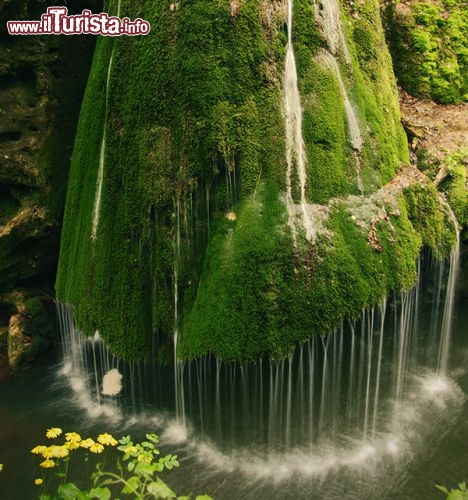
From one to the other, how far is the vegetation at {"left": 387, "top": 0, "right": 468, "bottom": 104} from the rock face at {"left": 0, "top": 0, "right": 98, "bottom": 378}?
21.0 feet

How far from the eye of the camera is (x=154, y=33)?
22.2 feet

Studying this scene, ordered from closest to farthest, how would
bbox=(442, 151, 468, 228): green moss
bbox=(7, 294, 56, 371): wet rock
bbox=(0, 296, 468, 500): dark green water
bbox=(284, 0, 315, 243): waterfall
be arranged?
bbox=(0, 296, 468, 500): dark green water, bbox=(284, 0, 315, 243): waterfall, bbox=(442, 151, 468, 228): green moss, bbox=(7, 294, 56, 371): wet rock

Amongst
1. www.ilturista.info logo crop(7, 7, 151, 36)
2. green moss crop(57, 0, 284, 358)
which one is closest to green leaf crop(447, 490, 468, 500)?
green moss crop(57, 0, 284, 358)

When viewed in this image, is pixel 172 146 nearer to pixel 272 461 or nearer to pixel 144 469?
pixel 272 461

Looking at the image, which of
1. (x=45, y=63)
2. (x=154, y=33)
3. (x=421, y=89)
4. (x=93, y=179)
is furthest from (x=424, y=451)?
(x=45, y=63)

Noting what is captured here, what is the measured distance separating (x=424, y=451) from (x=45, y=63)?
8642mm

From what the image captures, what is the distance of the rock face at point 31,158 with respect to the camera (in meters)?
8.58

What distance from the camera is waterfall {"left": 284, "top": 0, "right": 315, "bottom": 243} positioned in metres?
6.63

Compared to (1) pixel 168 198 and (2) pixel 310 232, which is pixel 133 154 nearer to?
(1) pixel 168 198

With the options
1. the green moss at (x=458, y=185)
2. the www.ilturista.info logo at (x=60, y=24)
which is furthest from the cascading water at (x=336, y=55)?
the www.ilturista.info logo at (x=60, y=24)

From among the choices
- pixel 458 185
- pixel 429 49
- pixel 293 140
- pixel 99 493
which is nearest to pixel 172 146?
pixel 293 140

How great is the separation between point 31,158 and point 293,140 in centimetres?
491

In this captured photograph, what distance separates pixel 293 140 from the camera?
22.2ft

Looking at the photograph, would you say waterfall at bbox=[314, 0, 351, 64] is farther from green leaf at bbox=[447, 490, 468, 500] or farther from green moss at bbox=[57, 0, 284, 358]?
green leaf at bbox=[447, 490, 468, 500]
